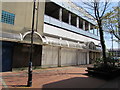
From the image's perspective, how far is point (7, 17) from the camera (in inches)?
421

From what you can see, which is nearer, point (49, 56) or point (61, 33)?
point (49, 56)

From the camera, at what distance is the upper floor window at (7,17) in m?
10.5

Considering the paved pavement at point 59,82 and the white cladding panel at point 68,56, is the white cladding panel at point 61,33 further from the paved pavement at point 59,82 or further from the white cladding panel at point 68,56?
the paved pavement at point 59,82

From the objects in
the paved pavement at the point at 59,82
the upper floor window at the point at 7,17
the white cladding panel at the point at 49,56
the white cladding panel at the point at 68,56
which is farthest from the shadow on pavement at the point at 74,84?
the white cladding panel at the point at 68,56

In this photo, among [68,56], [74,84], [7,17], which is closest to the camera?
[74,84]

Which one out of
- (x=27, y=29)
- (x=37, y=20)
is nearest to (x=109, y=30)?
(x=37, y=20)

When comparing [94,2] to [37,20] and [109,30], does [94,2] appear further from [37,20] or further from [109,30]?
[37,20]

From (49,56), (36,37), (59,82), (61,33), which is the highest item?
(61,33)

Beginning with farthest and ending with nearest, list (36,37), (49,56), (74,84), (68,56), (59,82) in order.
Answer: (68,56) → (49,56) → (36,37) → (59,82) → (74,84)

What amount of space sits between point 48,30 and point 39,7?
11.4 feet

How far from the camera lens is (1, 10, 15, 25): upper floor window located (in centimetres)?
1053

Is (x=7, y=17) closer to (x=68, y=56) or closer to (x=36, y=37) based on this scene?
(x=36, y=37)

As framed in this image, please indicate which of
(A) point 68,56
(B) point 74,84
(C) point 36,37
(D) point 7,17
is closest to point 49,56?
(C) point 36,37

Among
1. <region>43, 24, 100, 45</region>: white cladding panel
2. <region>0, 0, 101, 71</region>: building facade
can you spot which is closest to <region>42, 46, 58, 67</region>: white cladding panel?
<region>0, 0, 101, 71</region>: building facade
